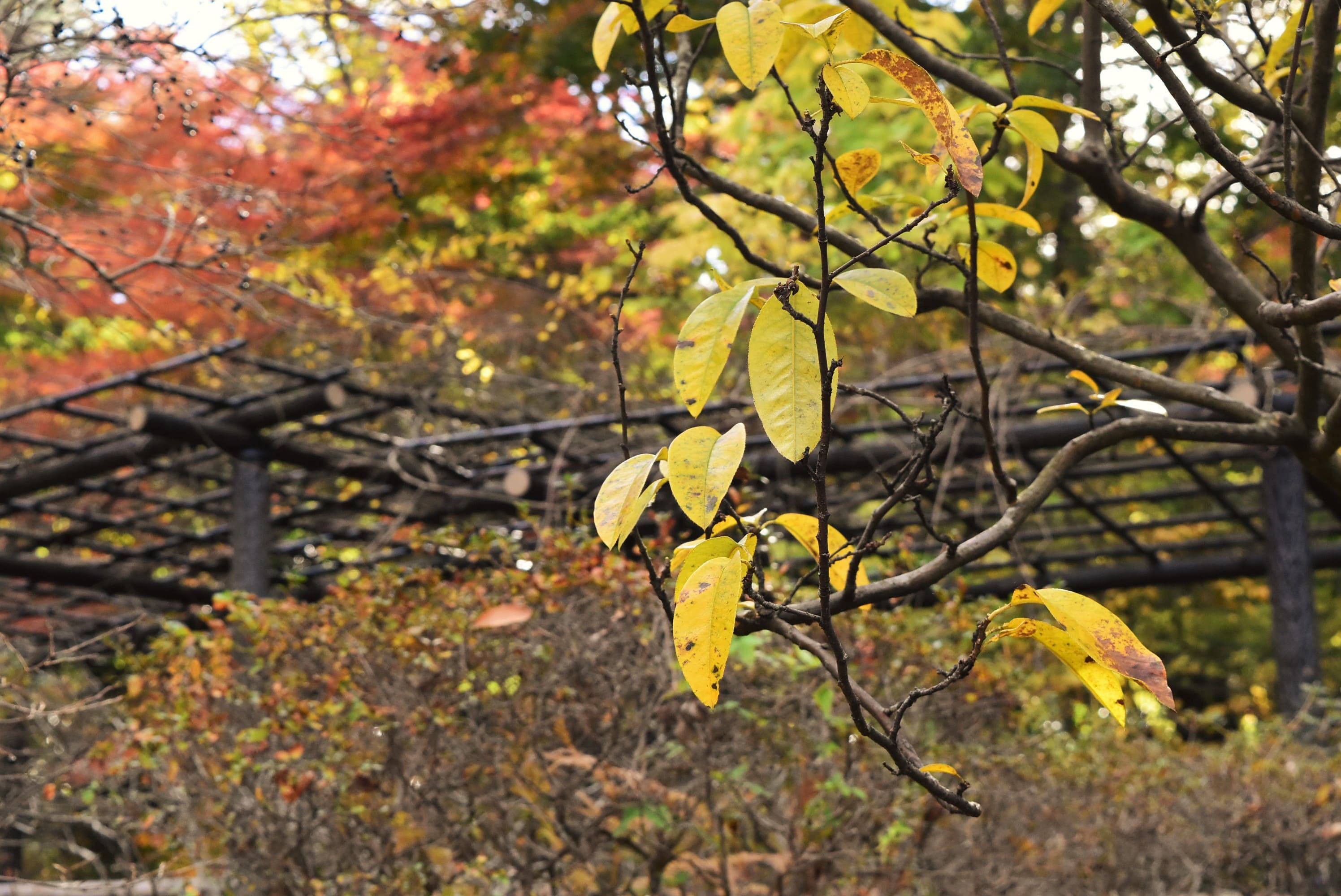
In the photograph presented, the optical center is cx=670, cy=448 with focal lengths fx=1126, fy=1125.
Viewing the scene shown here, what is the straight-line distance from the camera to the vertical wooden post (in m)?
7.66

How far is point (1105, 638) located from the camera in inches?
42.3

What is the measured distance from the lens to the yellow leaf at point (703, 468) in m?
1.08

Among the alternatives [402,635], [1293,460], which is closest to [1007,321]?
[402,635]

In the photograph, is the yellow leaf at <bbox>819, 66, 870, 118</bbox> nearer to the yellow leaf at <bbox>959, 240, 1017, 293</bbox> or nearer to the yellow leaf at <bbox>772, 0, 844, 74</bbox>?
the yellow leaf at <bbox>772, 0, 844, 74</bbox>

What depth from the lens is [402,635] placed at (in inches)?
138

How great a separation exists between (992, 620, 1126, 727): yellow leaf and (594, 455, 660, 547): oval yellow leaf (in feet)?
1.29

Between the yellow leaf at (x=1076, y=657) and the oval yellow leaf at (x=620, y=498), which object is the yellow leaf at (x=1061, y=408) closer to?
the yellow leaf at (x=1076, y=657)

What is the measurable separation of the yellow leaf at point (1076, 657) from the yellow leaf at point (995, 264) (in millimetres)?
713

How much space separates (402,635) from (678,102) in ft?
6.88

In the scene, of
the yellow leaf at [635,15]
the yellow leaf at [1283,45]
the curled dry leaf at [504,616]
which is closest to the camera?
the yellow leaf at [635,15]

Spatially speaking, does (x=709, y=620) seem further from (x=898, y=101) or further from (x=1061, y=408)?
(x=1061, y=408)

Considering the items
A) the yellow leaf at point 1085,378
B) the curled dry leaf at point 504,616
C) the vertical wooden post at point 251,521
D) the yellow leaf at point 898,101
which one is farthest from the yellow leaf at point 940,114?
the vertical wooden post at point 251,521

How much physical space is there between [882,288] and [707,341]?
194mm

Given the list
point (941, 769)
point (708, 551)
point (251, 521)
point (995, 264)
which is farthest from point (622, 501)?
point (251, 521)
